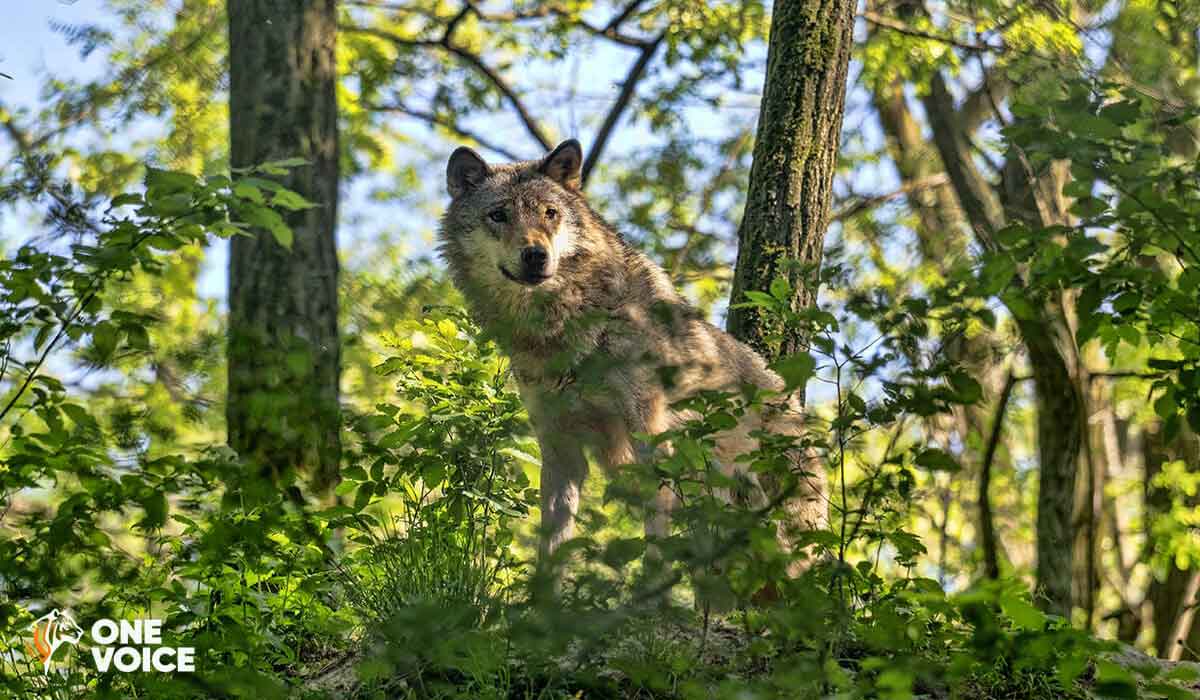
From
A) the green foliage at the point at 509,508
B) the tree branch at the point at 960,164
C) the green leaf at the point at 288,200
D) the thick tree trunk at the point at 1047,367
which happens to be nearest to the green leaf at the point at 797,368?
the green foliage at the point at 509,508

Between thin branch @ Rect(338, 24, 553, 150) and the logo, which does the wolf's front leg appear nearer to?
the logo

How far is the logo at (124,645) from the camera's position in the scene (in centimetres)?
391

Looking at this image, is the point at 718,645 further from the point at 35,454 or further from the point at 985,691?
the point at 35,454

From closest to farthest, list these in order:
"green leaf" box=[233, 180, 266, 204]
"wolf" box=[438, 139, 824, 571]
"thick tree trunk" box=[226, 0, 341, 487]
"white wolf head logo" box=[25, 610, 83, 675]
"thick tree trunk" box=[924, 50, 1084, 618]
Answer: "green leaf" box=[233, 180, 266, 204] < "white wolf head logo" box=[25, 610, 83, 675] < "wolf" box=[438, 139, 824, 571] < "thick tree trunk" box=[226, 0, 341, 487] < "thick tree trunk" box=[924, 50, 1084, 618]

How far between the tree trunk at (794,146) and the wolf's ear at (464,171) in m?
1.53

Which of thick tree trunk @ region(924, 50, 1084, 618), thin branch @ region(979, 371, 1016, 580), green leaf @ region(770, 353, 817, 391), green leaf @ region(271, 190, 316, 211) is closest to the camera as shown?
green leaf @ region(770, 353, 817, 391)

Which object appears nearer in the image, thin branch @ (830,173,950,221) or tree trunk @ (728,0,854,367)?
tree trunk @ (728,0,854,367)

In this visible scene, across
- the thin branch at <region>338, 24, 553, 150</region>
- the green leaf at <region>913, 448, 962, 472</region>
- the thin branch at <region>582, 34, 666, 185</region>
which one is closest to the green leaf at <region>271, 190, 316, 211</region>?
the green leaf at <region>913, 448, 962, 472</region>

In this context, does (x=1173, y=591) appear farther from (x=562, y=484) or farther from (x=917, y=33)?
(x=562, y=484)

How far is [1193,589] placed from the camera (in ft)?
36.1

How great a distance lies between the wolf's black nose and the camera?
5.93m

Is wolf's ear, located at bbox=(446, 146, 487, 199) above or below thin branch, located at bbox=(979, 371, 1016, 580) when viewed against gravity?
above

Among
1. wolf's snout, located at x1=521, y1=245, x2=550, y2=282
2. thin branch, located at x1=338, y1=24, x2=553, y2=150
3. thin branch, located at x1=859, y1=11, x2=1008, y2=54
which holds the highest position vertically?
thin branch, located at x1=338, y1=24, x2=553, y2=150

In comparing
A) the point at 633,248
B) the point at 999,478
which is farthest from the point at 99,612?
the point at 999,478
